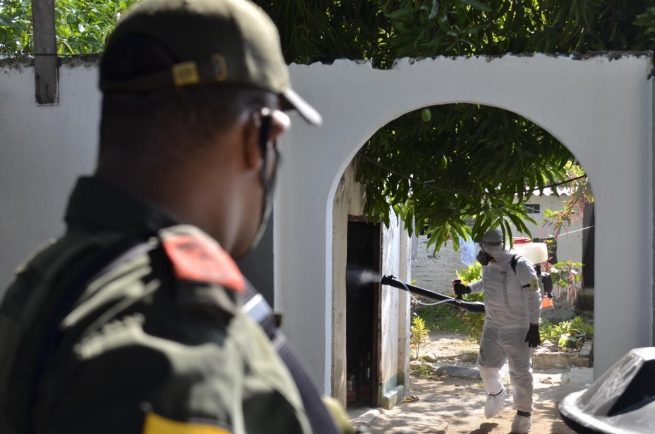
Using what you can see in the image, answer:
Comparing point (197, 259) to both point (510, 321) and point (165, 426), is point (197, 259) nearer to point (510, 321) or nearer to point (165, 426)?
point (165, 426)

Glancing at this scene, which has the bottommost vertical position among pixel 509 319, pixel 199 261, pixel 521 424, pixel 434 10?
pixel 521 424

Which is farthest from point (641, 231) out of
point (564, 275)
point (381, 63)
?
point (564, 275)

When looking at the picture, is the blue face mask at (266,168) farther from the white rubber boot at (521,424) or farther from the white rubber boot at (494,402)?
the white rubber boot at (494,402)

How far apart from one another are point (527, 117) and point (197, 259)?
181 inches

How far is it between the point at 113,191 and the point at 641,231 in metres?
4.46

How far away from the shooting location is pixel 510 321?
8070 mm

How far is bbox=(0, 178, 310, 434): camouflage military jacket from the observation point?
0.95m

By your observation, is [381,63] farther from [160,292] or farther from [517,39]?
[160,292]

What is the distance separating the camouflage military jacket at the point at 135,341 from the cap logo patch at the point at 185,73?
6.2 inches

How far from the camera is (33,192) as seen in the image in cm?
590

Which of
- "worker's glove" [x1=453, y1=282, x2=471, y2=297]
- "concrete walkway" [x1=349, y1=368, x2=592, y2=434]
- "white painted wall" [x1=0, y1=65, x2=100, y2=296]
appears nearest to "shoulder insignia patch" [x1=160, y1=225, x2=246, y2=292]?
"white painted wall" [x1=0, y1=65, x2=100, y2=296]

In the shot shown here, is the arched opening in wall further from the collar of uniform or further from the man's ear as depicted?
the collar of uniform

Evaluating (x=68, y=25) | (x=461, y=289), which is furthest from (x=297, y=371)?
(x=68, y=25)

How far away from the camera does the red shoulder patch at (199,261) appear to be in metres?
1.03
